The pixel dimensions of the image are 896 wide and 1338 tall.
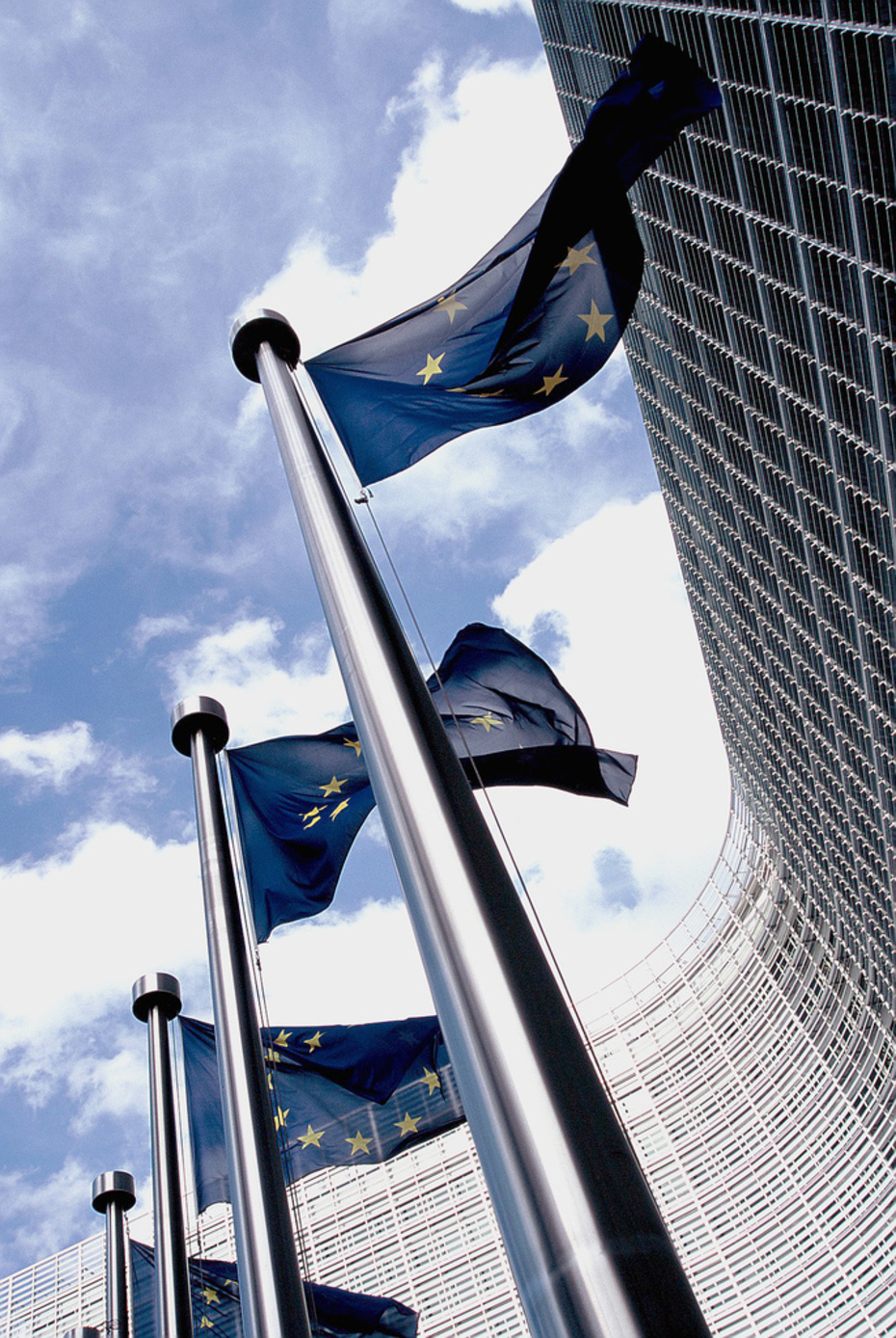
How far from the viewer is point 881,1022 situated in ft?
157

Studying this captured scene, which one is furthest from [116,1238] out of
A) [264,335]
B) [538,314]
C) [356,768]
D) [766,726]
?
[766,726]

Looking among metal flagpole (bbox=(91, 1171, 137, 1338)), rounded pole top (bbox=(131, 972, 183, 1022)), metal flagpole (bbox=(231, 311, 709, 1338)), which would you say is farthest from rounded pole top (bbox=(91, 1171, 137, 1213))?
metal flagpole (bbox=(231, 311, 709, 1338))

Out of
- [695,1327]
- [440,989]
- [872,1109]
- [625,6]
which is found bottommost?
[695,1327]

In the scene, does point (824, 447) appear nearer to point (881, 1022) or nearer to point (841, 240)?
point (841, 240)

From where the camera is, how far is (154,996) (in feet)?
47.6

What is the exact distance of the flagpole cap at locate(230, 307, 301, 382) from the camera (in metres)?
9.12

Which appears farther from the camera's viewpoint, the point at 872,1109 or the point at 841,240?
the point at 872,1109

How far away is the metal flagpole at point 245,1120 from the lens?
719cm

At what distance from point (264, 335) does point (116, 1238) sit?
599 inches

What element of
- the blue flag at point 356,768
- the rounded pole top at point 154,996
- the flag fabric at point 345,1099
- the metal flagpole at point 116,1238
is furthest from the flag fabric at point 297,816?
the metal flagpole at point 116,1238

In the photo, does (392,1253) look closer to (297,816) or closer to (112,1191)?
(112,1191)

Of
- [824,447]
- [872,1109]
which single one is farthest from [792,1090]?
[824,447]

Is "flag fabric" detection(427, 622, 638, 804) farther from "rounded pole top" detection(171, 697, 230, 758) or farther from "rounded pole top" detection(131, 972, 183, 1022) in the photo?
"rounded pole top" detection(131, 972, 183, 1022)

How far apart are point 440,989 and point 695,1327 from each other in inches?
51.6
